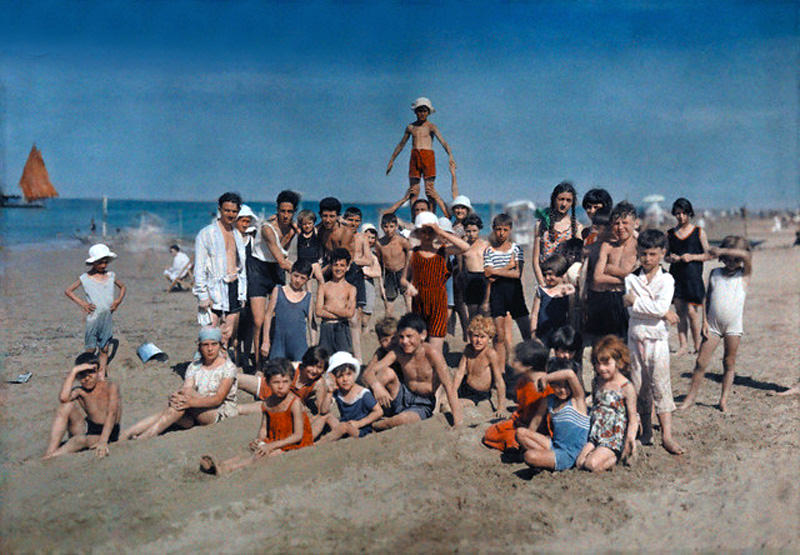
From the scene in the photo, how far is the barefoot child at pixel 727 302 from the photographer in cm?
566

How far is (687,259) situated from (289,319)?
4107 millimetres

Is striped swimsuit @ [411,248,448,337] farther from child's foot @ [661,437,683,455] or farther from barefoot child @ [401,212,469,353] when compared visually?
child's foot @ [661,437,683,455]

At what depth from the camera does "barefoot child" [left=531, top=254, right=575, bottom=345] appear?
591 centimetres

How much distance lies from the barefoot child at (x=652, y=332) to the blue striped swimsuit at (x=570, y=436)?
2.15ft

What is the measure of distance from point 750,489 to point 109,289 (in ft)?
20.5

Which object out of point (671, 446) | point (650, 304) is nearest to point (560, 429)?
point (671, 446)

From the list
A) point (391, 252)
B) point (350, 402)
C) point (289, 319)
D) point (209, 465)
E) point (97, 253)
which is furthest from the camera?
point (391, 252)

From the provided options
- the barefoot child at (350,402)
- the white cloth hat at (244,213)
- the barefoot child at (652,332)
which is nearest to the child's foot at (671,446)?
the barefoot child at (652,332)

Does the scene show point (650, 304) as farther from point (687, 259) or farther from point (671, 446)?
point (687, 259)

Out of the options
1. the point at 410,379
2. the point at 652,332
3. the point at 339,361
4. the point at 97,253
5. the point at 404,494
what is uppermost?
the point at 97,253

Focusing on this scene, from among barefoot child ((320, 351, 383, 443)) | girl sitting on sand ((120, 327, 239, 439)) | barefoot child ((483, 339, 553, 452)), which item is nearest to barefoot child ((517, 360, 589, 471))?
barefoot child ((483, 339, 553, 452))

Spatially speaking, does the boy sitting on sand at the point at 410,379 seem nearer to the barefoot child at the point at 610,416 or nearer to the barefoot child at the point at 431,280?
the barefoot child at the point at 431,280

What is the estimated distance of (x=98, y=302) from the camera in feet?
22.1

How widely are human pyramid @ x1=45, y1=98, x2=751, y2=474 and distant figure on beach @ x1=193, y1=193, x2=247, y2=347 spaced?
15 millimetres
